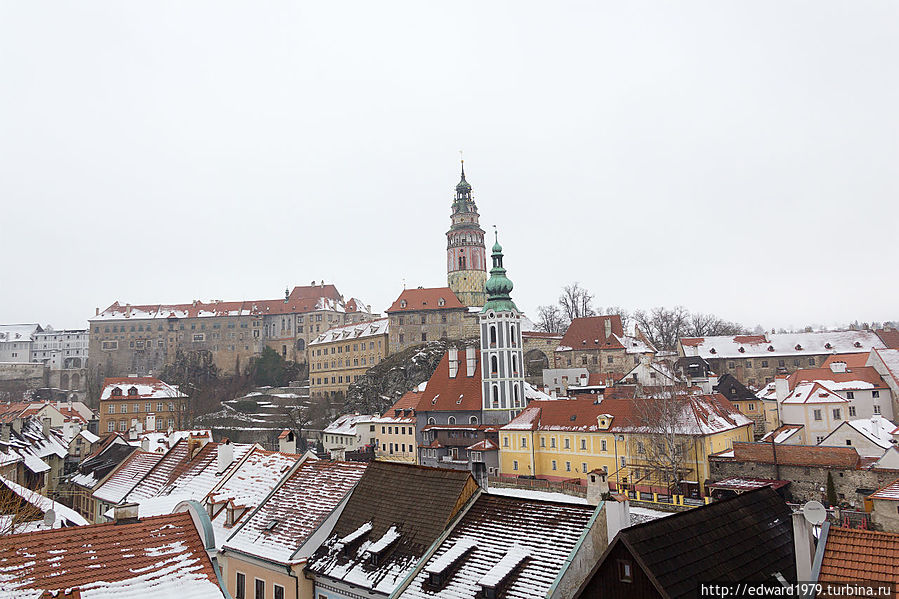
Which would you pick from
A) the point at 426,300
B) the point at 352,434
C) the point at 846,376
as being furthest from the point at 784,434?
the point at 426,300

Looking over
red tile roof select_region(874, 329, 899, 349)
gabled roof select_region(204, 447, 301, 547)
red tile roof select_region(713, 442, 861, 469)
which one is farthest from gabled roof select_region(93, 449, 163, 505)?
red tile roof select_region(874, 329, 899, 349)

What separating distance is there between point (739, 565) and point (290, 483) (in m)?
13.9

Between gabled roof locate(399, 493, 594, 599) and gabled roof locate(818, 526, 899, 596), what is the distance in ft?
14.9

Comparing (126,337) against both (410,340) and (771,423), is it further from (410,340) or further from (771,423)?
(771,423)

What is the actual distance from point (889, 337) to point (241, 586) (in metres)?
80.1

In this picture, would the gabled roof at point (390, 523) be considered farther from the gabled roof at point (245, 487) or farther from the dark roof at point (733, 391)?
the dark roof at point (733, 391)

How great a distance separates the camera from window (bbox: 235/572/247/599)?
17773 mm

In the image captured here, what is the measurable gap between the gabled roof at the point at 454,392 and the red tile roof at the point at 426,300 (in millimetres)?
34805

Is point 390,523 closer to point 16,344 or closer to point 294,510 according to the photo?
point 294,510

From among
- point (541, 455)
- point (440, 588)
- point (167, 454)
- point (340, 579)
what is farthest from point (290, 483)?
point (541, 455)

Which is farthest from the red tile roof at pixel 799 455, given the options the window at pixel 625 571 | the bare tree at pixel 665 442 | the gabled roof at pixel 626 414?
the window at pixel 625 571

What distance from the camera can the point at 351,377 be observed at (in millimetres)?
94500

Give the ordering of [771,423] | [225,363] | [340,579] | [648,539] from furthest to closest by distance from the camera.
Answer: [225,363] < [771,423] < [340,579] < [648,539]

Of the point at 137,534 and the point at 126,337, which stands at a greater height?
the point at 126,337
